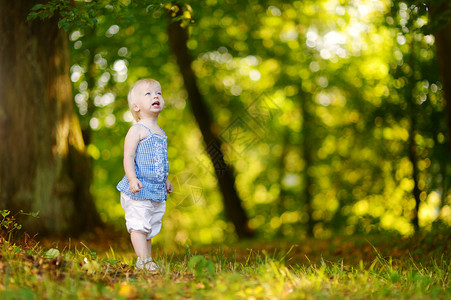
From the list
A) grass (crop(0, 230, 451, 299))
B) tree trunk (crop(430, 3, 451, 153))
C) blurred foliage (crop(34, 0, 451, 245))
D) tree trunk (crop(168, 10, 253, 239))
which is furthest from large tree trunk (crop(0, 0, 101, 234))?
tree trunk (crop(430, 3, 451, 153))

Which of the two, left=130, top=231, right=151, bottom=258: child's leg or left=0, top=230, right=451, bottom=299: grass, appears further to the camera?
left=130, top=231, right=151, bottom=258: child's leg

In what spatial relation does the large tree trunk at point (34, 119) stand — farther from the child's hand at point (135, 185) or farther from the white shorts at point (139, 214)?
the child's hand at point (135, 185)

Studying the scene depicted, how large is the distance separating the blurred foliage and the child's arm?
617 centimetres

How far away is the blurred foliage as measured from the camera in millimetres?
13352

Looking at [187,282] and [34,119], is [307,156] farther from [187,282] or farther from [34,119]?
[187,282]

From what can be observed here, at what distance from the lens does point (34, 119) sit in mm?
7363

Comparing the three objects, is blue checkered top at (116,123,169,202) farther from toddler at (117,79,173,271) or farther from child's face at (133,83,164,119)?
child's face at (133,83,164,119)

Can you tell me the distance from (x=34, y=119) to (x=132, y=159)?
3541 mm

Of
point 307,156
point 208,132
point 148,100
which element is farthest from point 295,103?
point 148,100

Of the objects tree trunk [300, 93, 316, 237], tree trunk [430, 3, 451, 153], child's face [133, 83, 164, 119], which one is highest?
tree trunk [430, 3, 451, 153]

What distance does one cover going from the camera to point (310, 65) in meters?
16.2

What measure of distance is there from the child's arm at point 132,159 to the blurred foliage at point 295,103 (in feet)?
20.2

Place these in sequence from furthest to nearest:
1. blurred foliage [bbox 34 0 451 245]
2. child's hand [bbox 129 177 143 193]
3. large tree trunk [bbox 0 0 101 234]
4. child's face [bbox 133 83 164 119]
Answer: blurred foliage [bbox 34 0 451 245]
large tree trunk [bbox 0 0 101 234]
child's face [bbox 133 83 164 119]
child's hand [bbox 129 177 143 193]

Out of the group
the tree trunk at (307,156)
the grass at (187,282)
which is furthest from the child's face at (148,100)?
the tree trunk at (307,156)
